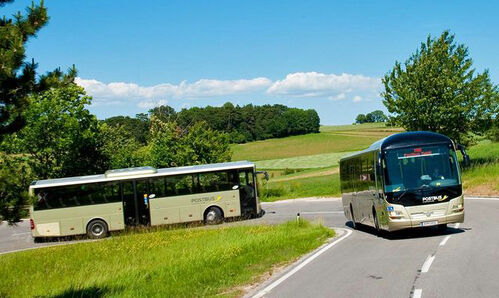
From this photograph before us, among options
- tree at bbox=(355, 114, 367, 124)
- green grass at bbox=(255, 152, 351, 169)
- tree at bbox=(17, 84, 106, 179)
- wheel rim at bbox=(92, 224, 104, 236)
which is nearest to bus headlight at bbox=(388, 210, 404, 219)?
wheel rim at bbox=(92, 224, 104, 236)

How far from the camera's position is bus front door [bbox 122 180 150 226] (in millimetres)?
28250

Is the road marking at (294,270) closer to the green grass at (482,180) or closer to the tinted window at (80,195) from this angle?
the tinted window at (80,195)

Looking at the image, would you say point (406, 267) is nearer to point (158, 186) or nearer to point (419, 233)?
point (419, 233)

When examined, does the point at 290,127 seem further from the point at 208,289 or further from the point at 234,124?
the point at 208,289

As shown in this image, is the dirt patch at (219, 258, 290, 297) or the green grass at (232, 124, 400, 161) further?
the green grass at (232, 124, 400, 161)

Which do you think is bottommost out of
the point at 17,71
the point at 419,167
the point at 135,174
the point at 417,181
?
the point at 417,181

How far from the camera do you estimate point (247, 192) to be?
96.5 feet

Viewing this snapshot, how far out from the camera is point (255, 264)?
13562mm

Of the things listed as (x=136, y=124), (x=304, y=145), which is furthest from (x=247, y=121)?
(x=304, y=145)

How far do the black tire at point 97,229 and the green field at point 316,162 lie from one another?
20318 mm

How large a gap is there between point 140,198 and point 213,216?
3.73 m

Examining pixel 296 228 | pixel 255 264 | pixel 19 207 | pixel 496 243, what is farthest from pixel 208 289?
pixel 296 228

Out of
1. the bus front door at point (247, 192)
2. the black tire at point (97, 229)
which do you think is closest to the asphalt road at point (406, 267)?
the bus front door at point (247, 192)

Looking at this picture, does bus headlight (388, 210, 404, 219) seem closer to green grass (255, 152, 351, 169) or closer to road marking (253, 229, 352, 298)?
road marking (253, 229, 352, 298)
